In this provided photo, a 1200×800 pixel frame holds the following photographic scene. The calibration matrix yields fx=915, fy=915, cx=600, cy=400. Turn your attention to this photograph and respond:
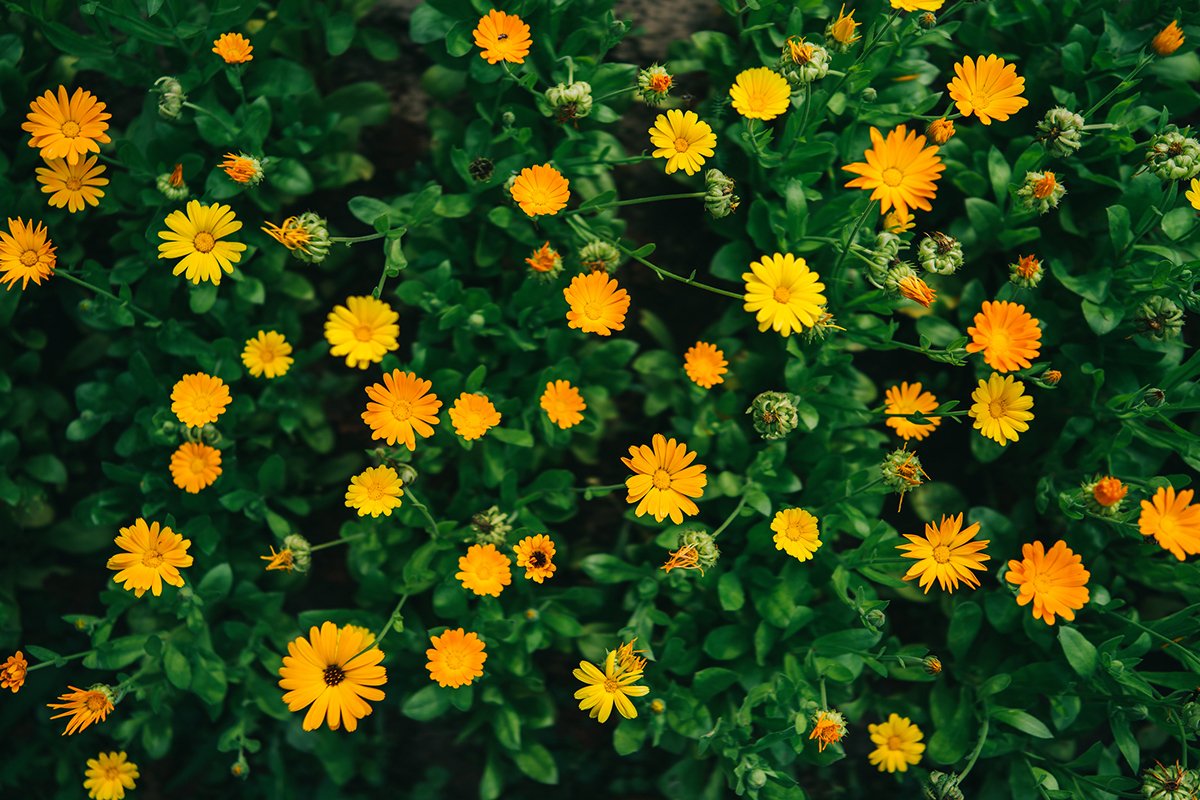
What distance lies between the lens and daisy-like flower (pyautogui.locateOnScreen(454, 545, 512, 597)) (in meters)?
2.59

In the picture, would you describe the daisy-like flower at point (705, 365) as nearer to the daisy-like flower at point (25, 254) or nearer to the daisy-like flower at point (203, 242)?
the daisy-like flower at point (203, 242)

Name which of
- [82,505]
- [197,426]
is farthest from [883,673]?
[82,505]

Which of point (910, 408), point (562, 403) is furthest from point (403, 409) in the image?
point (910, 408)

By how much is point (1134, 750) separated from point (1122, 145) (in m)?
1.79

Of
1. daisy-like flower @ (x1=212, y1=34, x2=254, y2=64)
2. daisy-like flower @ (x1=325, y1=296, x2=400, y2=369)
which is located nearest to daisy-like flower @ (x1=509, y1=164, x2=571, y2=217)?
daisy-like flower @ (x1=325, y1=296, x2=400, y2=369)

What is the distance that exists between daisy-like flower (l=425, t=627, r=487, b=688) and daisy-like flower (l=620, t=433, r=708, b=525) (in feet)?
1.98

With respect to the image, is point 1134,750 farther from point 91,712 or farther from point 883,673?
point 91,712

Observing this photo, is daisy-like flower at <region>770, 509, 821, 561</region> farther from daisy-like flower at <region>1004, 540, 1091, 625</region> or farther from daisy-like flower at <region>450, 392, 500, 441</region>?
daisy-like flower at <region>450, 392, 500, 441</region>

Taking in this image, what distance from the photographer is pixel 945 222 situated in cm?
311

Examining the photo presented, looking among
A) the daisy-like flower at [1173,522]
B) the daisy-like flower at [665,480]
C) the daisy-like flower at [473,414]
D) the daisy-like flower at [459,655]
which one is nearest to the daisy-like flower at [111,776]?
the daisy-like flower at [459,655]

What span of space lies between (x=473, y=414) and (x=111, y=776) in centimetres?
168

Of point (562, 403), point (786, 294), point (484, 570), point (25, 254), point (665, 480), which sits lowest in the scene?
point (484, 570)

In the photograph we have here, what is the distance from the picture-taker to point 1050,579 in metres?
2.56

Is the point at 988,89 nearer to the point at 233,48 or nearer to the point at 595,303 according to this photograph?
the point at 595,303
